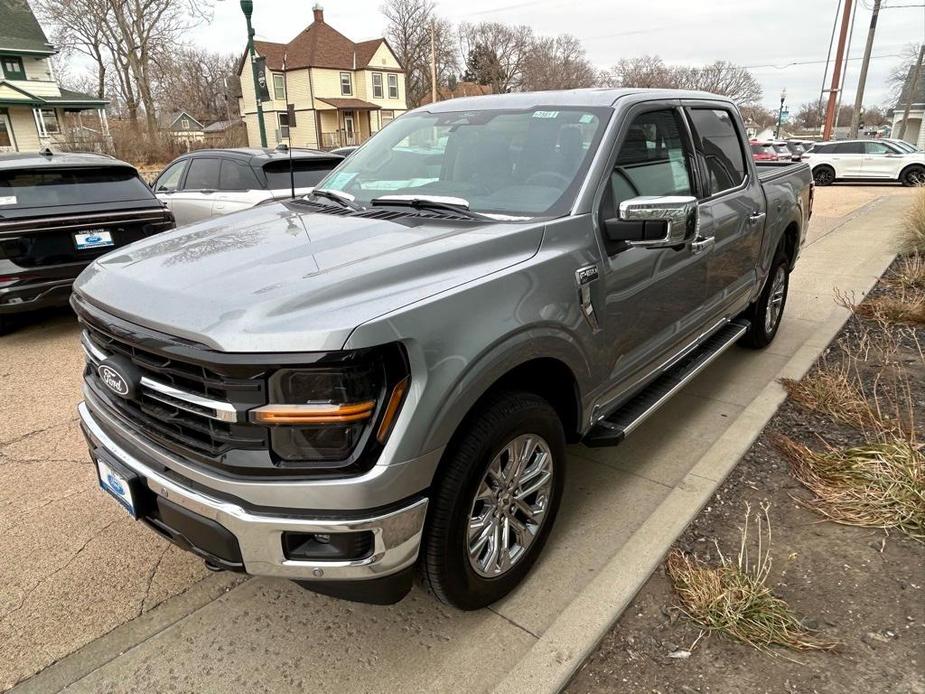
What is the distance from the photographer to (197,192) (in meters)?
7.66

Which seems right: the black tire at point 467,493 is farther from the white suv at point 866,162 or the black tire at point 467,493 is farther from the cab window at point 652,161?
the white suv at point 866,162

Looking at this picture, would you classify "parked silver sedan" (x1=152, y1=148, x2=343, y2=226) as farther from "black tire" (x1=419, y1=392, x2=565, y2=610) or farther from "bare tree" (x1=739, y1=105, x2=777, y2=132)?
"bare tree" (x1=739, y1=105, x2=777, y2=132)

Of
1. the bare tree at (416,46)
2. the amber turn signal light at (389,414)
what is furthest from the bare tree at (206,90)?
the amber turn signal light at (389,414)

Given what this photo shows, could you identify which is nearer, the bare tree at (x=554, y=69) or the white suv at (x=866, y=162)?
the white suv at (x=866, y=162)

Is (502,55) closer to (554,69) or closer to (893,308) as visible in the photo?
(554,69)

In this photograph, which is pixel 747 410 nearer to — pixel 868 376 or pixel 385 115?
pixel 868 376

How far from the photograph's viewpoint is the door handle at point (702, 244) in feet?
11.1

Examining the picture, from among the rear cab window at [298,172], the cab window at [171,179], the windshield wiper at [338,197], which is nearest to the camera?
the windshield wiper at [338,197]

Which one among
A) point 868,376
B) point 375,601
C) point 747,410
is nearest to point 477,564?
point 375,601

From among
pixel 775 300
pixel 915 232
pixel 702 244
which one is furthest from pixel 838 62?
pixel 702 244

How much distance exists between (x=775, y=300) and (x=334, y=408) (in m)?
4.70

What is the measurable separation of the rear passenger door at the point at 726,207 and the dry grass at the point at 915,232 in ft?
17.9

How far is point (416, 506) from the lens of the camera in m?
1.92

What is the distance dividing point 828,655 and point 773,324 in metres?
3.73
